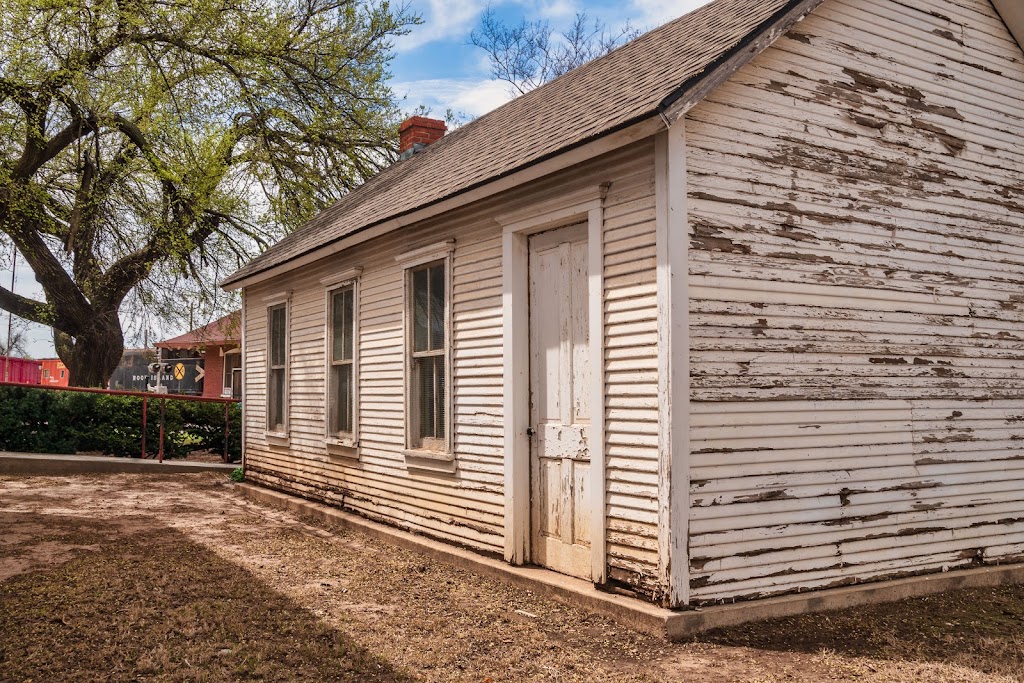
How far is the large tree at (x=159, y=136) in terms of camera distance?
721 inches

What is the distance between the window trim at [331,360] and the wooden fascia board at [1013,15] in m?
7.09

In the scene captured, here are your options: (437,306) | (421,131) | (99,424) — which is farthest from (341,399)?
(99,424)

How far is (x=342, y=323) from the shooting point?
36.2ft

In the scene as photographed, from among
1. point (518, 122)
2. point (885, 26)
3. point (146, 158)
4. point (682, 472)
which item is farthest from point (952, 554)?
point (146, 158)

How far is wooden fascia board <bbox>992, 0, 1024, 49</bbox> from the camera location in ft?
24.5

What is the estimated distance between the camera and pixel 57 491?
40.5ft

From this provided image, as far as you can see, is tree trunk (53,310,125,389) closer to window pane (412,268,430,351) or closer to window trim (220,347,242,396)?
window pane (412,268,430,351)

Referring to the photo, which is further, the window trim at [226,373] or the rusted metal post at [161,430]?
the window trim at [226,373]

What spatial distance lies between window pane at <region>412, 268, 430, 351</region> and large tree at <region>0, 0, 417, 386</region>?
12502 millimetres

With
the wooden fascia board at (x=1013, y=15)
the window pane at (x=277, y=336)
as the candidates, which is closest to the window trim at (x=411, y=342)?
the window pane at (x=277, y=336)

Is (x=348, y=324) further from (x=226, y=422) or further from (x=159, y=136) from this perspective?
(x=159, y=136)

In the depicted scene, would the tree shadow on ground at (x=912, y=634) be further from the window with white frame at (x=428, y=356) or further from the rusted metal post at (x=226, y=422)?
the rusted metal post at (x=226, y=422)

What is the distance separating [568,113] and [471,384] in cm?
264

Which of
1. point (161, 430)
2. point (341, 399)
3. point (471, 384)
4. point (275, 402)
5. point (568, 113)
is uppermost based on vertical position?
point (568, 113)
